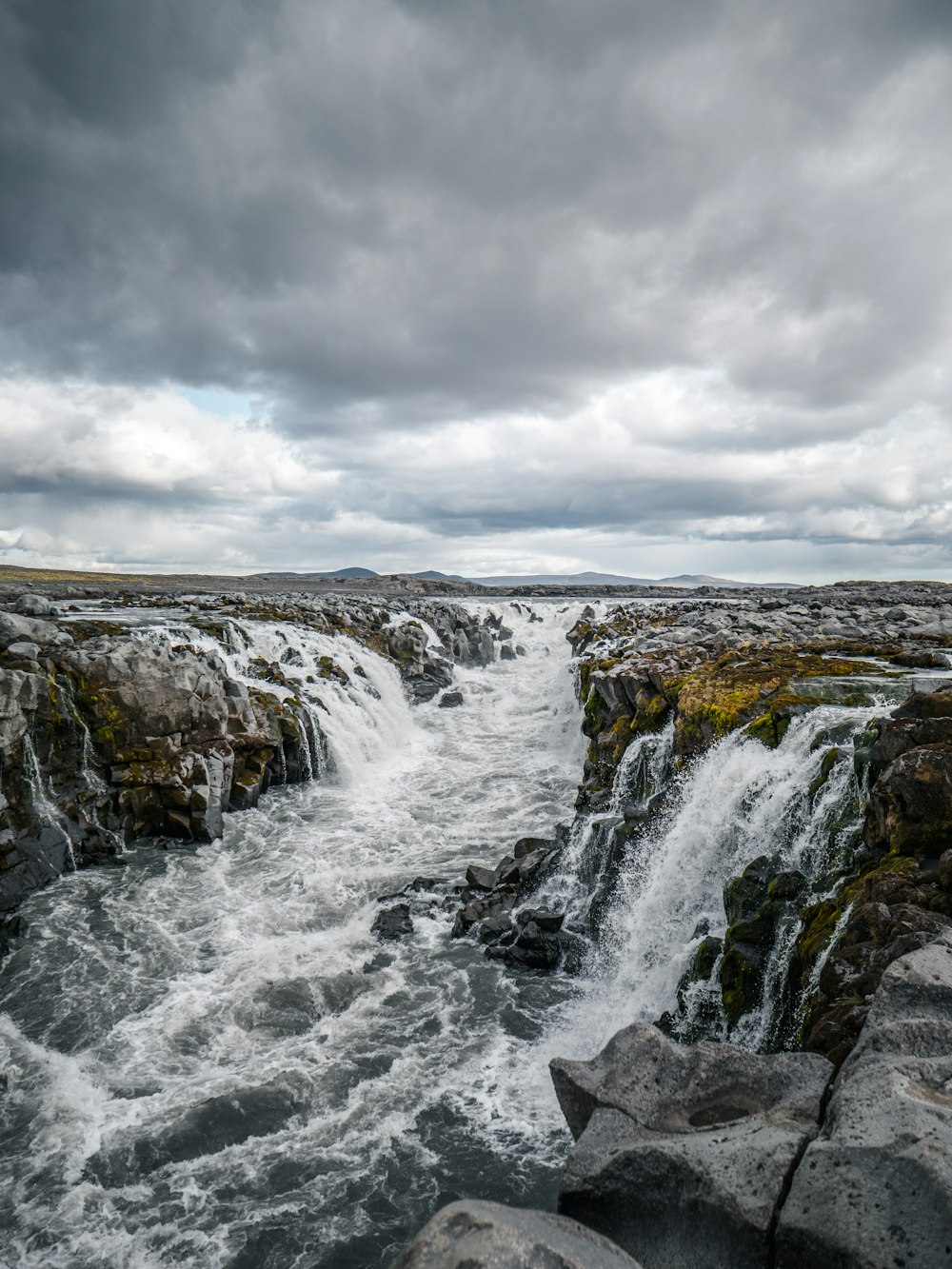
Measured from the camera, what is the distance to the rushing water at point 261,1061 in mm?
10289

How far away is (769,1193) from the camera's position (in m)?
6.00

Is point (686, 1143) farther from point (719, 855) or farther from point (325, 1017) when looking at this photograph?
point (325, 1017)

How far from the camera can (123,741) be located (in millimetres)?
23281

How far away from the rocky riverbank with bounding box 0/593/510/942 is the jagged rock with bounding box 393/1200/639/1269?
1661cm

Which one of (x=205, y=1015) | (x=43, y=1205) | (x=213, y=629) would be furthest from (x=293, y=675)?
(x=43, y=1205)

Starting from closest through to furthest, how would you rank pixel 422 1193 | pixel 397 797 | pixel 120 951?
pixel 422 1193
pixel 120 951
pixel 397 797

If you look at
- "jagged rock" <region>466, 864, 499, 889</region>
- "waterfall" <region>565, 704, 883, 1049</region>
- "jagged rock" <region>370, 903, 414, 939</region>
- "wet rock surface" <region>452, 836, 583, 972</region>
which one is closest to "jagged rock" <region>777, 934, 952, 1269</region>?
"waterfall" <region>565, 704, 883, 1049</region>

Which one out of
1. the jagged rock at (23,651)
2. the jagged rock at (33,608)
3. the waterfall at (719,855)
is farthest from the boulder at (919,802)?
the jagged rock at (33,608)

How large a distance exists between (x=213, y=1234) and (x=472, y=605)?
214 ft

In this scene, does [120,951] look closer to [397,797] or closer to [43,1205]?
[43,1205]

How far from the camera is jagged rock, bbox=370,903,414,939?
18234 millimetres

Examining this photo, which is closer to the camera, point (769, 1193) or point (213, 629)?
point (769, 1193)

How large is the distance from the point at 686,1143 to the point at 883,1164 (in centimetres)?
201

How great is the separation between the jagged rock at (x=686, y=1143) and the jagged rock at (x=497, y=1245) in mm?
960
